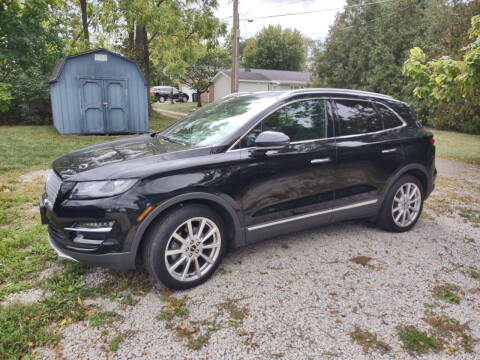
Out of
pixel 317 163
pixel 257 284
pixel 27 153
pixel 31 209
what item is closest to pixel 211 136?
pixel 317 163

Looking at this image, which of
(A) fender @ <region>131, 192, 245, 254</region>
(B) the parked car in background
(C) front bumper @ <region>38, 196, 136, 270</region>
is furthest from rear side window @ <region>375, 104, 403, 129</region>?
(B) the parked car in background

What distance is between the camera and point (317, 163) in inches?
143

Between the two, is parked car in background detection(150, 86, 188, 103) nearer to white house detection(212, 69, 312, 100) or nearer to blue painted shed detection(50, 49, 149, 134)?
white house detection(212, 69, 312, 100)

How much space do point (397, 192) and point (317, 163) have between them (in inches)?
53.3

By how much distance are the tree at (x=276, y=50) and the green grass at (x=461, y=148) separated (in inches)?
1311

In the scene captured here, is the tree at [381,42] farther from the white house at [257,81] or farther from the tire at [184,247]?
the tire at [184,247]

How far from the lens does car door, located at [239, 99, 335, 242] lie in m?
3.29

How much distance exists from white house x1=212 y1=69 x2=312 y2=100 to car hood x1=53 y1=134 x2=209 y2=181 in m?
32.6

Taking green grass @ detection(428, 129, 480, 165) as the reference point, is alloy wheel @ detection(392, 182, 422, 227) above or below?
above

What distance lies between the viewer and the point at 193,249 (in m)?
3.05

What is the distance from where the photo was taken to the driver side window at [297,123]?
3382 mm

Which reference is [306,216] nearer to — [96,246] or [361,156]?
[361,156]

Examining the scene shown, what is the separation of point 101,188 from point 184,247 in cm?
85

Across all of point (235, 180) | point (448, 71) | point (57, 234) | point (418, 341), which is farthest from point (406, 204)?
point (448, 71)
